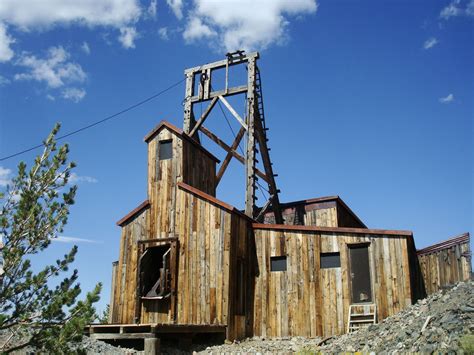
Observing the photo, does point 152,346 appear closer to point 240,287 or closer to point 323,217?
point 240,287

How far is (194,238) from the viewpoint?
17734 millimetres

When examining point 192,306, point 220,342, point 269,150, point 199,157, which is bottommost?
point 220,342

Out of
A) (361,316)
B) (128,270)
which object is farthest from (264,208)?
(361,316)

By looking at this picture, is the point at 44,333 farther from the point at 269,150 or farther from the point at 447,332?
the point at 269,150

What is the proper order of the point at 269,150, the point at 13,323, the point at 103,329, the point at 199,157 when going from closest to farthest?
the point at 13,323 → the point at 103,329 → the point at 199,157 → the point at 269,150

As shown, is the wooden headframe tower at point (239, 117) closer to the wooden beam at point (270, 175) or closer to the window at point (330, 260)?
the wooden beam at point (270, 175)

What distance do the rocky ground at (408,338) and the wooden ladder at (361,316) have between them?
0.68m

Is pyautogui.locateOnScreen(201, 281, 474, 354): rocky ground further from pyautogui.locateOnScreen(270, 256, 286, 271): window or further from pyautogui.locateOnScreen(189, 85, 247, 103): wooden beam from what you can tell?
pyautogui.locateOnScreen(189, 85, 247, 103): wooden beam

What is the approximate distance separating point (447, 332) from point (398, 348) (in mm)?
1077

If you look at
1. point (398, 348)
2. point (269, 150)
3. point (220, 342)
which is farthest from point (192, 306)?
point (269, 150)

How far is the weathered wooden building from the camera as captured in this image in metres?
16.8

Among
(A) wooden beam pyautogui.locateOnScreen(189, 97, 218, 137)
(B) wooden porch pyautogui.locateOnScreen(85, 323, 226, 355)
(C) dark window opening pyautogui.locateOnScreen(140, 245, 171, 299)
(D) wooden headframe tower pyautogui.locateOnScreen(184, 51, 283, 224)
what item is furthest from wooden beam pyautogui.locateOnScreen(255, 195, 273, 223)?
(B) wooden porch pyautogui.locateOnScreen(85, 323, 226, 355)

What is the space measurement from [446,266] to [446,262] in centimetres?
16

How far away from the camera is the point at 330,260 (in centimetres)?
1759
